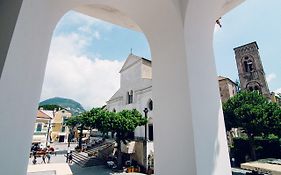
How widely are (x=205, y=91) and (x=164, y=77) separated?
357 mm

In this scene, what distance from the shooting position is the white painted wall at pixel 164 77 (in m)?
0.75

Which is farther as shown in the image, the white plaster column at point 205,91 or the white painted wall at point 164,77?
the white plaster column at point 205,91

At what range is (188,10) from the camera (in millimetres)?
1460

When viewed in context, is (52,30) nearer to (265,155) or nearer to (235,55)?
(265,155)

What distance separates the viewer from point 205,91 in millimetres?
1393

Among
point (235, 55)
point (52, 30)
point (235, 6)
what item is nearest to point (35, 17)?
point (52, 30)

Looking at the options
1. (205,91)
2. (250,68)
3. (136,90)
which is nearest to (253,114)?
(250,68)

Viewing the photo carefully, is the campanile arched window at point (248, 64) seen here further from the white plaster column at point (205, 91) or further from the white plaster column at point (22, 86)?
the white plaster column at point (22, 86)

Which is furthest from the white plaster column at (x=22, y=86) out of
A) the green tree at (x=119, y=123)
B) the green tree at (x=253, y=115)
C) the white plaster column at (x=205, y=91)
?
the green tree at (x=253, y=115)

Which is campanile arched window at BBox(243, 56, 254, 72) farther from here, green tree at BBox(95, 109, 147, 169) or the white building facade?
green tree at BBox(95, 109, 147, 169)

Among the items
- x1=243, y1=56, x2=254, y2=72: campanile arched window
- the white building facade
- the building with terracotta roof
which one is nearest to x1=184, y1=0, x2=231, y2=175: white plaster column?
the white building facade

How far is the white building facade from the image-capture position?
1797 centimetres

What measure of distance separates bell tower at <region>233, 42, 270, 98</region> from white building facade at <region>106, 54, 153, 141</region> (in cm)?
1074

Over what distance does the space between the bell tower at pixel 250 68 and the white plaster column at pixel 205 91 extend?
21933mm
